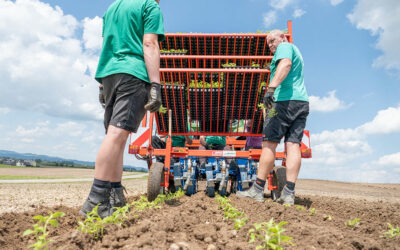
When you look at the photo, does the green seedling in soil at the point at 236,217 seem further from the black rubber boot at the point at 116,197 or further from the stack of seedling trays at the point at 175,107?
the stack of seedling trays at the point at 175,107

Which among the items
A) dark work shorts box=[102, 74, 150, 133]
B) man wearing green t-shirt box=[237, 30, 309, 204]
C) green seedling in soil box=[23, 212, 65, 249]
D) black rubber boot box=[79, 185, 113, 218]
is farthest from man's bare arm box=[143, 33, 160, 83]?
man wearing green t-shirt box=[237, 30, 309, 204]

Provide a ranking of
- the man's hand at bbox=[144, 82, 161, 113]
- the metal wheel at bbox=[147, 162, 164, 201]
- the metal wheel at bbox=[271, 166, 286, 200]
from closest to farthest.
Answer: the man's hand at bbox=[144, 82, 161, 113]
the metal wheel at bbox=[147, 162, 164, 201]
the metal wheel at bbox=[271, 166, 286, 200]

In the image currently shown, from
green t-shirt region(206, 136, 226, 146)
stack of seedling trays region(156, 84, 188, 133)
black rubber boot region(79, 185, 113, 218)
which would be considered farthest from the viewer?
green t-shirt region(206, 136, 226, 146)

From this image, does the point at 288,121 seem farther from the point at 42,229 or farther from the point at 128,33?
the point at 42,229

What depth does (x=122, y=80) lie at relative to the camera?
8.61ft

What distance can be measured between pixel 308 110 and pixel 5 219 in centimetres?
373

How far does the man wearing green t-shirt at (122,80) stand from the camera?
2.50 metres

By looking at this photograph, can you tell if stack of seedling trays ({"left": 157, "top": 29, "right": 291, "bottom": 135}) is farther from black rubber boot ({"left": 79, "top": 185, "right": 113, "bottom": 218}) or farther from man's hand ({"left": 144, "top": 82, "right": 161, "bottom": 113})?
black rubber boot ({"left": 79, "top": 185, "right": 113, "bottom": 218})

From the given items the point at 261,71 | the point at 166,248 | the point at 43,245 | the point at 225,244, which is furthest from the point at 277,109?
the point at 43,245

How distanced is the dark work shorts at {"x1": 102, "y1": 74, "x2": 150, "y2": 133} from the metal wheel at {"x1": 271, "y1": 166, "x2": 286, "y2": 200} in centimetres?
241

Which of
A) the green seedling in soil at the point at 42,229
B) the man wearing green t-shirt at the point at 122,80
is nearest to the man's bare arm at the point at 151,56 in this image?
the man wearing green t-shirt at the point at 122,80

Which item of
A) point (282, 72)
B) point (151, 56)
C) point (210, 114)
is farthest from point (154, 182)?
point (282, 72)

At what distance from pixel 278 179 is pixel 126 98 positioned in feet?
8.64

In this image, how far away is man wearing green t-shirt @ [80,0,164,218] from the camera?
2.50m
